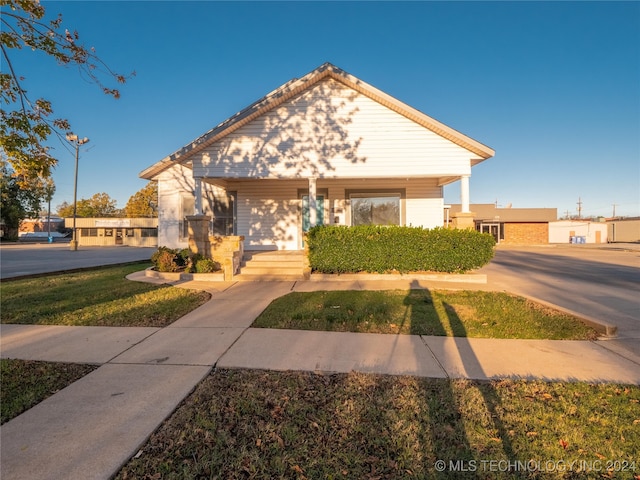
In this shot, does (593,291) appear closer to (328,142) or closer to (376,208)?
(376,208)

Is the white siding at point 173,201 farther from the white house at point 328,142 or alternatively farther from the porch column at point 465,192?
the porch column at point 465,192

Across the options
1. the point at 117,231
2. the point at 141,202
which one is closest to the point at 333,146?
the point at 117,231

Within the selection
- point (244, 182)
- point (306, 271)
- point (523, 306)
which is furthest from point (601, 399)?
point (244, 182)

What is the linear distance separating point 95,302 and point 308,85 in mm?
8612

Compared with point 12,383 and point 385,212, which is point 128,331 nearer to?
point 12,383

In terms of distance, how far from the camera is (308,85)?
1070 centimetres

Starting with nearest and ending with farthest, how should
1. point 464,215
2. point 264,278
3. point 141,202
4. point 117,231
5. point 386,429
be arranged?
point 386,429 < point 264,278 < point 464,215 < point 117,231 < point 141,202

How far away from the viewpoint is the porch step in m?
9.53

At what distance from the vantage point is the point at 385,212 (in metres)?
12.9

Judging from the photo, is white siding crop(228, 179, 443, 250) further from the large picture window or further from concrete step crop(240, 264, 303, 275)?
concrete step crop(240, 264, 303, 275)

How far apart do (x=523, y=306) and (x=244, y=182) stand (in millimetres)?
10177

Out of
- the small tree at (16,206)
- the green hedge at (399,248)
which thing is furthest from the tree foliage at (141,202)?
the green hedge at (399,248)

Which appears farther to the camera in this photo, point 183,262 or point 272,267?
point 183,262

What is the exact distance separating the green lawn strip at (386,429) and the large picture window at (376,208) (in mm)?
9728
